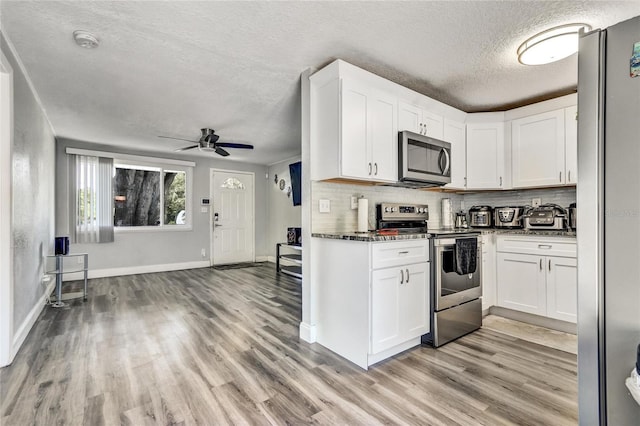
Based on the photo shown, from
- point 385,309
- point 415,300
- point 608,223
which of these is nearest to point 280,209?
point 415,300

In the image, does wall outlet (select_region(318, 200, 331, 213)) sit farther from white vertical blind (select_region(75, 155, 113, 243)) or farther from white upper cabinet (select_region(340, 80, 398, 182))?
white vertical blind (select_region(75, 155, 113, 243))

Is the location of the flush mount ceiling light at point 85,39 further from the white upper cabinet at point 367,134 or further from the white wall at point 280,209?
the white wall at point 280,209

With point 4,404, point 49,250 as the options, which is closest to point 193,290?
point 49,250

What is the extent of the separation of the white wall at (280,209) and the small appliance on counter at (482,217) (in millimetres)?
3229

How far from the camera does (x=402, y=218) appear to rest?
10.1ft

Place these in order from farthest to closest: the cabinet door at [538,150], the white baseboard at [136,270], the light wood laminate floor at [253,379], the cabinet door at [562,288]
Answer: the white baseboard at [136,270]
the cabinet door at [538,150]
the cabinet door at [562,288]
the light wood laminate floor at [253,379]

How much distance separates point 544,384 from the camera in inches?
74.3

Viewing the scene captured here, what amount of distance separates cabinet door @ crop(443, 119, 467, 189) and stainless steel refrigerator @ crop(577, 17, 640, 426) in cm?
243

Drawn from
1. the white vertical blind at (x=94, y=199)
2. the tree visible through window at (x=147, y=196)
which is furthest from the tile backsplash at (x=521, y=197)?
the white vertical blind at (x=94, y=199)

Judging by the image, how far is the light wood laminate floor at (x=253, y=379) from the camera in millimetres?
1600

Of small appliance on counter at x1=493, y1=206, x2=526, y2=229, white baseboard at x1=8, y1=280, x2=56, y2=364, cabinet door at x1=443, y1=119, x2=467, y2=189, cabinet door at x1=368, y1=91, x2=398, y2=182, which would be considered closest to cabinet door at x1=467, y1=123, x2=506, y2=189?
cabinet door at x1=443, y1=119, x2=467, y2=189

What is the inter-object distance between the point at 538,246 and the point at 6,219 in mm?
4431

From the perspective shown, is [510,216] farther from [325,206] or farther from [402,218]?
[325,206]

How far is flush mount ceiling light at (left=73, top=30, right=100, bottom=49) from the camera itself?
80.2 inches
